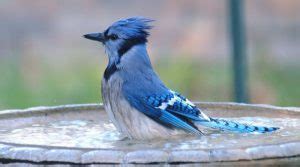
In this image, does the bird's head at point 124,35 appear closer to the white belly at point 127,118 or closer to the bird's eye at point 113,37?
the bird's eye at point 113,37

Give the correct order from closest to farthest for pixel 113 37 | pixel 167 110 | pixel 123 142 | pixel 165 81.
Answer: pixel 123 142 < pixel 167 110 < pixel 113 37 < pixel 165 81

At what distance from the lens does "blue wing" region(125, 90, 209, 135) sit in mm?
→ 3326

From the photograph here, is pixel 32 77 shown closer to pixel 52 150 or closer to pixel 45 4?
pixel 45 4

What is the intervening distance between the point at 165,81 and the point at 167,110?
386 cm

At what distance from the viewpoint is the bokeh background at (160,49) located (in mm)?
7234

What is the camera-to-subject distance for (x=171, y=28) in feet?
30.1

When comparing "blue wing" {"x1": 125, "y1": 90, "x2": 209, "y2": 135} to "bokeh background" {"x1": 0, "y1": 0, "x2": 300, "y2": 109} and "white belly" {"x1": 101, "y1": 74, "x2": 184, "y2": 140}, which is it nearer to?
"white belly" {"x1": 101, "y1": 74, "x2": 184, "y2": 140}

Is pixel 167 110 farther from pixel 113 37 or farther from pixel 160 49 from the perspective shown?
pixel 160 49

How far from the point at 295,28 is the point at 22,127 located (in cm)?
572

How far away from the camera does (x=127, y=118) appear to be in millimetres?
3355

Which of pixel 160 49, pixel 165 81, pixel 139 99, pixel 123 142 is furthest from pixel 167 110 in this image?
pixel 160 49

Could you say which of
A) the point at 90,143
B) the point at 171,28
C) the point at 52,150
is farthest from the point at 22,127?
the point at 171,28

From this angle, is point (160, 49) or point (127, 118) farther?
point (160, 49)

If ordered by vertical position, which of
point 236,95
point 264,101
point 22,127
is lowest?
point 264,101
